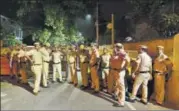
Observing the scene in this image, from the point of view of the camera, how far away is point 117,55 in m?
8.15

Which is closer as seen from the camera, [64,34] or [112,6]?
[64,34]

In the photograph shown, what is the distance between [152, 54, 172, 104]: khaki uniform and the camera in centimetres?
819

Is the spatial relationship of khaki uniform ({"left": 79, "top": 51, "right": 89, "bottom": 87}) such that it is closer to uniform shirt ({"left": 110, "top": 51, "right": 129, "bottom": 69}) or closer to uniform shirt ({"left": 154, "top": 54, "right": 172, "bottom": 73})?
uniform shirt ({"left": 110, "top": 51, "right": 129, "bottom": 69})

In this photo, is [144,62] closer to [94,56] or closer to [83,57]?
[94,56]

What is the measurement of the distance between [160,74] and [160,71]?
2.6 inches

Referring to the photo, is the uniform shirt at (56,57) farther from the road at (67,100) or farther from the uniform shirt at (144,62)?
the uniform shirt at (144,62)

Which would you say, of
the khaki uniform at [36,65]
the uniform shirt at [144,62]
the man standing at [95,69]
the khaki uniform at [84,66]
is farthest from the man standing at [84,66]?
the uniform shirt at [144,62]

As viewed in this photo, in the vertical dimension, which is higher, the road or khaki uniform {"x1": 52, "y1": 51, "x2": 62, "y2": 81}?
khaki uniform {"x1": 52, "y1": 51, "x2": 62, "y2": 81}

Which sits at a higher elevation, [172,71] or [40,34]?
[40,34]

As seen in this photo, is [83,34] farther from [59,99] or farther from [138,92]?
[138,92]

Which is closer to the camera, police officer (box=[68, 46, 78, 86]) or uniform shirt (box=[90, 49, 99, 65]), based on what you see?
uniform shirt (box=[90, 49, 99, 65])

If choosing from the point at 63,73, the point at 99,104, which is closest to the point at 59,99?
the point at 99,104

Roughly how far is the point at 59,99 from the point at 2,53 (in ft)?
12.9

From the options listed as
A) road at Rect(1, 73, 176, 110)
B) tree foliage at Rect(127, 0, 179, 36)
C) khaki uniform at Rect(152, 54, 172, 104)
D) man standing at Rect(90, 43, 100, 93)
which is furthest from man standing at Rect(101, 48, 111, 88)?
tree foliage at Rect(127, 0, 179, 36)
